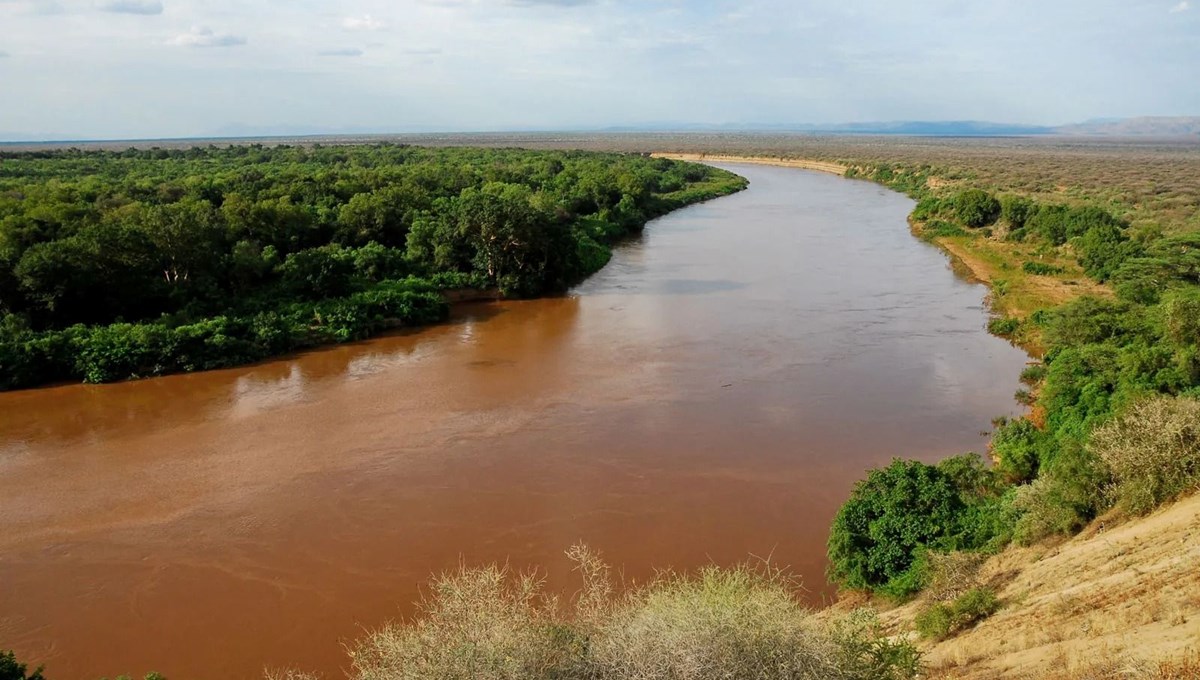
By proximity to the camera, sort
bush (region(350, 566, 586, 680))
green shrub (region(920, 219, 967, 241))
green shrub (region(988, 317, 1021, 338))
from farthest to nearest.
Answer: green shrub (region(920, 219, 967, 241)), green shrub (region(988, 317, 1021, 338)), bush (region(350, 566, 586, 680))

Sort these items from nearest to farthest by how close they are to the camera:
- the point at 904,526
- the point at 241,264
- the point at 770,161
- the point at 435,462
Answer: the point at 904,526 < the point at 435,462 < the point at 241,264 < the point at 770,161

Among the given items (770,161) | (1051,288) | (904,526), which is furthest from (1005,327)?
(770,161)

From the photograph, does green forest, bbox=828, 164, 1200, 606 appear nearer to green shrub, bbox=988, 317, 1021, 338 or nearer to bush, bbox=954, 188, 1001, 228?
green shrub, bbox=988, 317, 1021, 338

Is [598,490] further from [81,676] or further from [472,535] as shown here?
[81,676]

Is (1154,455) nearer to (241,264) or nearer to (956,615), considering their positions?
(956,615)

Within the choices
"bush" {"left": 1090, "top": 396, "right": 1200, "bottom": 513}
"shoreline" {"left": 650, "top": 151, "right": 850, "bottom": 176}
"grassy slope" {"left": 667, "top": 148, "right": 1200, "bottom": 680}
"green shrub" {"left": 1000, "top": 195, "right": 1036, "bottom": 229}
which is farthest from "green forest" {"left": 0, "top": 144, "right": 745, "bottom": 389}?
"shoreline" {"left": 650, "top": 151, "right": 850, "bottom": 176}

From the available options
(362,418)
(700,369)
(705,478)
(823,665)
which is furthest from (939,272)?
(823,665)

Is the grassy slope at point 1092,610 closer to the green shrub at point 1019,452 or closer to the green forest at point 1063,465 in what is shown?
the green forest at point 1063,465
